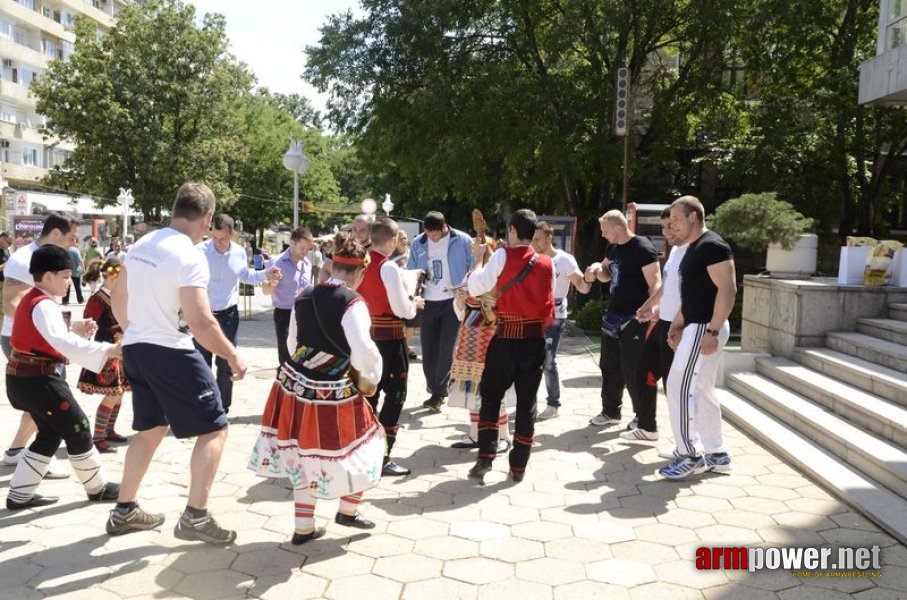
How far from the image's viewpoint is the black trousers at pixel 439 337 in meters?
7.45

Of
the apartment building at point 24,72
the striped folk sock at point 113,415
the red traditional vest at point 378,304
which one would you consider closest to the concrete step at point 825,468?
the red traditional vest at point 378,304

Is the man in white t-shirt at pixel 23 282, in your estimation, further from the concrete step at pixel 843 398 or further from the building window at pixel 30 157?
the building window at pixel 30 157

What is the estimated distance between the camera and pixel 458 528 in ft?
14.8

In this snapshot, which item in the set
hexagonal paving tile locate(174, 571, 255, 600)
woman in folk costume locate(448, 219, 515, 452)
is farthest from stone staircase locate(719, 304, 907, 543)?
hexagonal paving tile locate(174, 571, 255, 600)

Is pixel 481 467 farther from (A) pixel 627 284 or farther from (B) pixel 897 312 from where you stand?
(B) pixel 897 312

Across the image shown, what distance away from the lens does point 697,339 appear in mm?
5336

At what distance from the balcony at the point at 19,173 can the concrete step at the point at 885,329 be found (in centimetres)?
4401

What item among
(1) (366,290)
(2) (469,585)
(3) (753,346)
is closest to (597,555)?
(2) (469,585)

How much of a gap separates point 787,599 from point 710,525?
972mm

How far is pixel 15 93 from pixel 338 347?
159ft

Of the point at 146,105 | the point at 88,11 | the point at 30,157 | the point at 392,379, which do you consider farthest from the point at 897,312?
the point at 88,11

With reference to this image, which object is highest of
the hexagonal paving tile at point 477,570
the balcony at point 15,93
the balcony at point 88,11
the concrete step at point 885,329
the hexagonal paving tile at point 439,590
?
the balcony at point 88,11

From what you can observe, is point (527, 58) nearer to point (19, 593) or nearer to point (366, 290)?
point (366, 290)

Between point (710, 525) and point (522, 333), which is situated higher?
point (522, 333)
